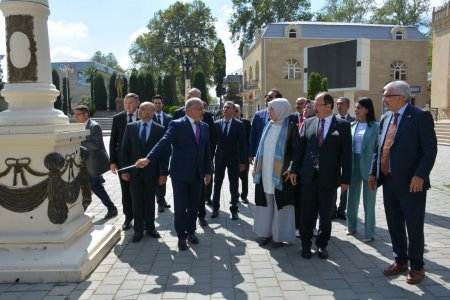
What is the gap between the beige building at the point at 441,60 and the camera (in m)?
31.1

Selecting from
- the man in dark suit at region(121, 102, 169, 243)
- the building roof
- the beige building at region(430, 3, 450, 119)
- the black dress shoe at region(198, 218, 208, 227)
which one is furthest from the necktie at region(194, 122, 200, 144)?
the building roof

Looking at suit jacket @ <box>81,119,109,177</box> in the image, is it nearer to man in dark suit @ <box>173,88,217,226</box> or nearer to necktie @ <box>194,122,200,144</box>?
man in dark suit @ <box>173,88,217,226</box>

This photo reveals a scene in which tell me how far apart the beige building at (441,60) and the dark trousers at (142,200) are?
98.1ft

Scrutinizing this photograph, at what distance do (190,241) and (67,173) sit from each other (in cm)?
187

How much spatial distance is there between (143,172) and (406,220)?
3.33m

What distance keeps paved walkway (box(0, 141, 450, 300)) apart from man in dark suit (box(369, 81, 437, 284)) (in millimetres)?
333

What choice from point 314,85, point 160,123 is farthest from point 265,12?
point 160,123

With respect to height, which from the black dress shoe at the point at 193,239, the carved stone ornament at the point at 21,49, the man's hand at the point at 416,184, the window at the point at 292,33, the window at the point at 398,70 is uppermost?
the window at the point at 292,33

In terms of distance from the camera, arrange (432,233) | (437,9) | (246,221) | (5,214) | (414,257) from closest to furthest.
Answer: (414,257)
(5,214)
(432,233)
(246,221)
(437,9)

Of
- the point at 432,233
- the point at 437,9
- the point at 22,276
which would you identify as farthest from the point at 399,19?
the point at 22,276

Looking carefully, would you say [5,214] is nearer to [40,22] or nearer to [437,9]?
[40,22]

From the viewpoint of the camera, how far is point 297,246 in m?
5.32

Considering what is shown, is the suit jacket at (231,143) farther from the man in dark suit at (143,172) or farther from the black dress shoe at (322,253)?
the black dress shoe at (322,253)

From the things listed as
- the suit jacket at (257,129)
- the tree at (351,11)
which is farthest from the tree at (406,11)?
the suit jacket at (257,129)
